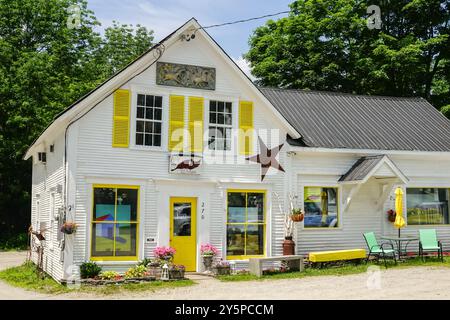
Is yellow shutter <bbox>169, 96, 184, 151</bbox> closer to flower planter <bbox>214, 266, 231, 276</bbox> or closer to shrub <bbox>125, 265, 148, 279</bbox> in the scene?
shrub <bbox>125, 265, 148, 279</bbox>

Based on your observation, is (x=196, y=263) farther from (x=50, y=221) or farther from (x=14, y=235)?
(x=14, y=235)

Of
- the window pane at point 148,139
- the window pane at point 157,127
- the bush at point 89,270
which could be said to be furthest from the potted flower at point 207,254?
the window pane at point 157,127

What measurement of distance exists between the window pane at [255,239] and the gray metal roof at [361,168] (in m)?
3.29

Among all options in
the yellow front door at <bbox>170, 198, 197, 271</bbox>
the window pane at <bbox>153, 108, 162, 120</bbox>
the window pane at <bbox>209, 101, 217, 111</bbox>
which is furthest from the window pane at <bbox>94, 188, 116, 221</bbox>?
the window pane at <bbox>209, 101, 217, 111</bbox>

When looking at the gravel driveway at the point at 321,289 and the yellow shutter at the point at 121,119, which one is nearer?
the gravel driveway at the point at 321,289

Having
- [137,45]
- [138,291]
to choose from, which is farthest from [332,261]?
[137,45]

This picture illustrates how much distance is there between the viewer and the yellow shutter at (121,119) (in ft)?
49.4

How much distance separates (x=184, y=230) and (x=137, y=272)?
7.11ft

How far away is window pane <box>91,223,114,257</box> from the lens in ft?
47.8

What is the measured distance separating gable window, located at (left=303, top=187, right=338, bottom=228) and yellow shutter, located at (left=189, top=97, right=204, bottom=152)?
403 centimetres

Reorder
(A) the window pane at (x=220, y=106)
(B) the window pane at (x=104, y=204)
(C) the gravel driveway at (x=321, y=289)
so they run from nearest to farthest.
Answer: (C) the gravel driveway at (x=321, y=289), (B) the window pane at (x=104, y=204), (A) the window pane at (x=220, y=106)

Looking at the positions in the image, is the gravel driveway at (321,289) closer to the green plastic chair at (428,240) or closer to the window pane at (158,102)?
the green plastic chair at (428,240)

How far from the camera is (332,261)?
660 inches

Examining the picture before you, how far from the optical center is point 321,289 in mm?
12531
